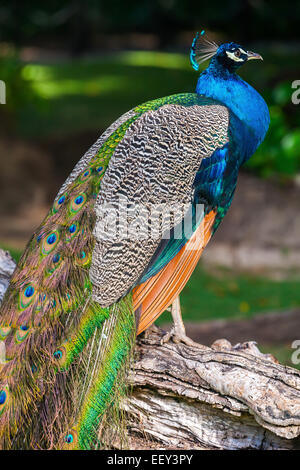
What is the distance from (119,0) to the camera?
16312 millimetres

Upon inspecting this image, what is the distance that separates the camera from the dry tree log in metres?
2.66

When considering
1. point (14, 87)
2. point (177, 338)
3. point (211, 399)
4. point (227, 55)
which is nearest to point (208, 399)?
point (211, 399)

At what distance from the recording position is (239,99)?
3176mm

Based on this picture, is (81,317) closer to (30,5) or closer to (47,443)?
(47,443)

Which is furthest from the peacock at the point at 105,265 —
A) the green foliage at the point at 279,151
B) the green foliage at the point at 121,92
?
the green foliage at the point at 121,92

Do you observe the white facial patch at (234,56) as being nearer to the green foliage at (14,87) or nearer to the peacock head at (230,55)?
the peacock head at (230,55)

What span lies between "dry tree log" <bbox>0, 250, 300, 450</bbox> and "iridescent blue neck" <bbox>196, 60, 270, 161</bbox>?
1.03m

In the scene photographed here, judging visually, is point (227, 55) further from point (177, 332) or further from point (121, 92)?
point (121, 92)

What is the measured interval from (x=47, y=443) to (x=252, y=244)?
180 inches

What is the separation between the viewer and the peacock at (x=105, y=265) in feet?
8.32

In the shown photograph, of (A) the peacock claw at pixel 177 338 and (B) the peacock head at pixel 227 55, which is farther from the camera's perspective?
(B) the peacock head at pixel 227 55

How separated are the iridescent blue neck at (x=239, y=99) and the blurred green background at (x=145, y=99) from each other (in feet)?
7.69

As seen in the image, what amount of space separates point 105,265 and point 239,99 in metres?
1.14

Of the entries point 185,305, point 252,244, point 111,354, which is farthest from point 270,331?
point 111,354
